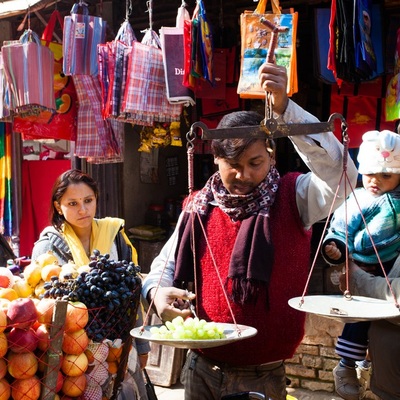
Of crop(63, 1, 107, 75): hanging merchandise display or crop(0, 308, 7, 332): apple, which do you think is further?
crop(63, 1, 107, 75): hanging merchandise display

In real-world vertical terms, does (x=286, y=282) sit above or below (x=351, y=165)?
below

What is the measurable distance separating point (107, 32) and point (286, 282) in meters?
3.44

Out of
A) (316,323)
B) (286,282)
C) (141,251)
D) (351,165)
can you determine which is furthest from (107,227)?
(141,251)

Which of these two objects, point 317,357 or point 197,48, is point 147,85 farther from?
point 317,357

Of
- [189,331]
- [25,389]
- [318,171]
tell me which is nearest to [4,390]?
[25,389]

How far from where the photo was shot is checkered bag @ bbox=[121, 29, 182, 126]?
4305 millimetres

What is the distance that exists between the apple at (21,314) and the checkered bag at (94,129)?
3.16 meters

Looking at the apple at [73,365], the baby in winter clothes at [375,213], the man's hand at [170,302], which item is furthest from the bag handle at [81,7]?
the apple at [73,365]

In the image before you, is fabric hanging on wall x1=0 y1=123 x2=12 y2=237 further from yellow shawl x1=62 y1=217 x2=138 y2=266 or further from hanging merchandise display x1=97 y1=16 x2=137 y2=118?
yellow shawl x1=62 y1=217 x2=138 y2=266

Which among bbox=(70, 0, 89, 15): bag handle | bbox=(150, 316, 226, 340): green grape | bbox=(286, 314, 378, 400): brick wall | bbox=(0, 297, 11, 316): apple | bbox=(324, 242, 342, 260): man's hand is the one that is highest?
bbox=(70, 0, 89, 15): bag handle

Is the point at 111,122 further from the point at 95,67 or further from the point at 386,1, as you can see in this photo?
the point at 386,1

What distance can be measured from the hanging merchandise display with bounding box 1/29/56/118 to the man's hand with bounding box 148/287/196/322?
293cm

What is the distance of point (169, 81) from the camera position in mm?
4270

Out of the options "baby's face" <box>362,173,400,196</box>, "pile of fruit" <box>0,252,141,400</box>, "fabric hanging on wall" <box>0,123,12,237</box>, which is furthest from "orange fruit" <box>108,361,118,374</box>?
"fabric hanging on wall" <box>0,123,12,237</box>
